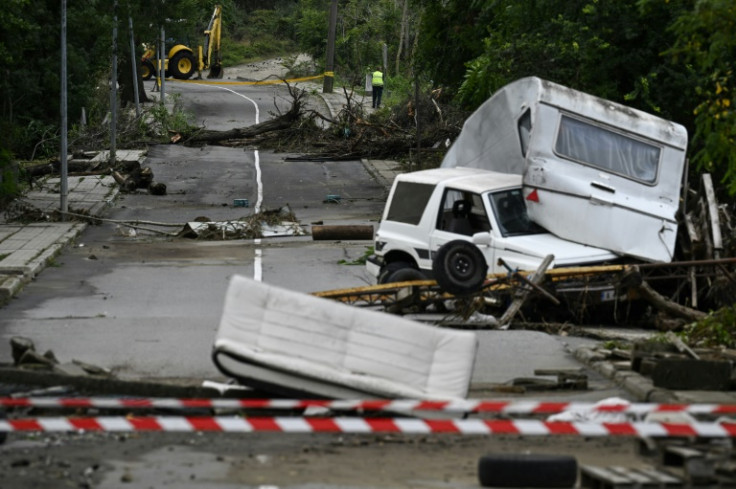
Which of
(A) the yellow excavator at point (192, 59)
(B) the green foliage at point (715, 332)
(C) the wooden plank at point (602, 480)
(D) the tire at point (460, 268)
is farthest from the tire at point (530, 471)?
(A) the yellow excavator at point (192, 59)

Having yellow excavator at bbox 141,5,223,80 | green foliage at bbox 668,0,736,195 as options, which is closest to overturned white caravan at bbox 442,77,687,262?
green foliage at bbox 668,0,736,195

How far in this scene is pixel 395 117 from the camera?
136 ft

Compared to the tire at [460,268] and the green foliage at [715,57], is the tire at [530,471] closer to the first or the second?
the green foliage at [715,57]

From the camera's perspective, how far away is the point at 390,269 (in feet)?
53.7

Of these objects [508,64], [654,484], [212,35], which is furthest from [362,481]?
[212,35]

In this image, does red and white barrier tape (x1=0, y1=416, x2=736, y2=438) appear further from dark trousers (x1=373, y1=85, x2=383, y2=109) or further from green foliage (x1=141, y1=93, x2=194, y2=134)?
dark trousers (x1=373, y1=85, x2=383, y2=109)

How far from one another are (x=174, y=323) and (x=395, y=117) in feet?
88.9

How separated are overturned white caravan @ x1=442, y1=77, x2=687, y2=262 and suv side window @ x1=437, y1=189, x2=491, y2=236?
605 millimetres

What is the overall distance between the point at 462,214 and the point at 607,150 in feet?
6.54

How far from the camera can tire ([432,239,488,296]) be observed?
561 inches

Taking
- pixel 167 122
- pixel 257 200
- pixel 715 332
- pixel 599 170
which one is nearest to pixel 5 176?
pixel 257 200

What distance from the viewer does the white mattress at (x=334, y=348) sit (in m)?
9.41

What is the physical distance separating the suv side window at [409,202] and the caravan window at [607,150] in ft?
5.91

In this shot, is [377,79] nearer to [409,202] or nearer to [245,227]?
[245,227]
